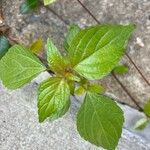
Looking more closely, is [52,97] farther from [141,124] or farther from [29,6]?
[29,6]

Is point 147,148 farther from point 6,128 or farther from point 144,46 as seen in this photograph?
point 6,128

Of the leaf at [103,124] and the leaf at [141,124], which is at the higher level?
the leaf at [103,124]

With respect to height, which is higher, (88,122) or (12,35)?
(12,35)

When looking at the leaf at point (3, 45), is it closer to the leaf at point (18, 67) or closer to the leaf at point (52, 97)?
the leaf at point (18, 67)

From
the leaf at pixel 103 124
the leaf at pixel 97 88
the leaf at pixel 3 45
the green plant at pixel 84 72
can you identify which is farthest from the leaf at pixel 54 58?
the leaf at pixel 3 45

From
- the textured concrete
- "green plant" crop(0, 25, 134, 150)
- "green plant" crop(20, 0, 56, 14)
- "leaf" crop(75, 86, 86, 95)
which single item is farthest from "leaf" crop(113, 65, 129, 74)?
"green plant" crop(20, 0, 56, 14)

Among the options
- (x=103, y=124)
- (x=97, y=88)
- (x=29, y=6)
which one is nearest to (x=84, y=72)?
(x=103, y=124)

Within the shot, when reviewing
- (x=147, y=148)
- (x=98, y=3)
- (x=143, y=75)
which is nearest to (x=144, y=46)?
(x=143, y=75)
